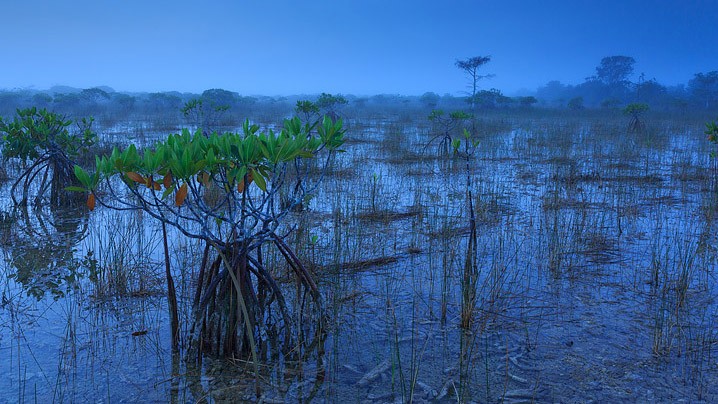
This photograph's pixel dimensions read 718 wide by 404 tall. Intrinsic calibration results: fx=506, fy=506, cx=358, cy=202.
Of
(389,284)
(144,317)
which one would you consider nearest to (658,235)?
(389,284)

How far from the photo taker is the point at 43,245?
249 inches

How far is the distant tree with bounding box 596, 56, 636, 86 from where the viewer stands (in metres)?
84.4

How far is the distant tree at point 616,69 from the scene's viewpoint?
277 ft

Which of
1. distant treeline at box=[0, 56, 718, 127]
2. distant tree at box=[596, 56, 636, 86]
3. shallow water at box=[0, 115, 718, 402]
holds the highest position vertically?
distant tree at box=[596, 56, 636, 86]

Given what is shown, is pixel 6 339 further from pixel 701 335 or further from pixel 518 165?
pixel 518 165

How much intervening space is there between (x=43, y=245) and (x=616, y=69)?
95541 mm

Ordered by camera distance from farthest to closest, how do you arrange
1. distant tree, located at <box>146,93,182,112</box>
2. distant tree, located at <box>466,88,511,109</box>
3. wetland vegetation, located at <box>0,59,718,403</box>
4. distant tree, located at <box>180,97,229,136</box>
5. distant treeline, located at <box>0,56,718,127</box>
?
distant tree, located at <box>466,88,511,109</box>, distant tree, located at <box>146,93,182,112</box>, distant treeline, located at <box>0,56,718,127</box>, distant tree, located at <box>180,97,229,136</box>, wetland vegetation, located at <box>0,59,718,403</box>

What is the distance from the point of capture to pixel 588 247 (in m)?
6.22

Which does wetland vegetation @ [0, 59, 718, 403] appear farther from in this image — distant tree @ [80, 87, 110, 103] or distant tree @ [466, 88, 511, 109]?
distant tree @ [80, 87, 110, 103]

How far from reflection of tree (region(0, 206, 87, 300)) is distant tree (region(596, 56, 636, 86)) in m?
89.0

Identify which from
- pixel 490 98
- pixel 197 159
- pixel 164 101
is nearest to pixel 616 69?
pixel 490 98

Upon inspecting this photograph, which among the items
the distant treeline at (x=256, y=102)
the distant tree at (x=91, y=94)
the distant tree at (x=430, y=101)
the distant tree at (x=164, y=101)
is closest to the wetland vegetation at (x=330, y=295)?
the distant treeline at (x=256, y=102)

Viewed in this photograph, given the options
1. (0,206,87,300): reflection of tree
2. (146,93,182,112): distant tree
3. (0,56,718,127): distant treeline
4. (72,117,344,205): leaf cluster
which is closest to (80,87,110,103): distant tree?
(0,56,718,127): distant treeline

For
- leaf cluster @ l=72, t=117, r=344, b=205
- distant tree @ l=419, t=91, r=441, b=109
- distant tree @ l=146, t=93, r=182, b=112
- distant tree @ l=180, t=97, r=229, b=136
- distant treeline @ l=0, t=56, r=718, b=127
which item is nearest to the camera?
leaf cluster @ l=72, t=117, r=344, b=205
